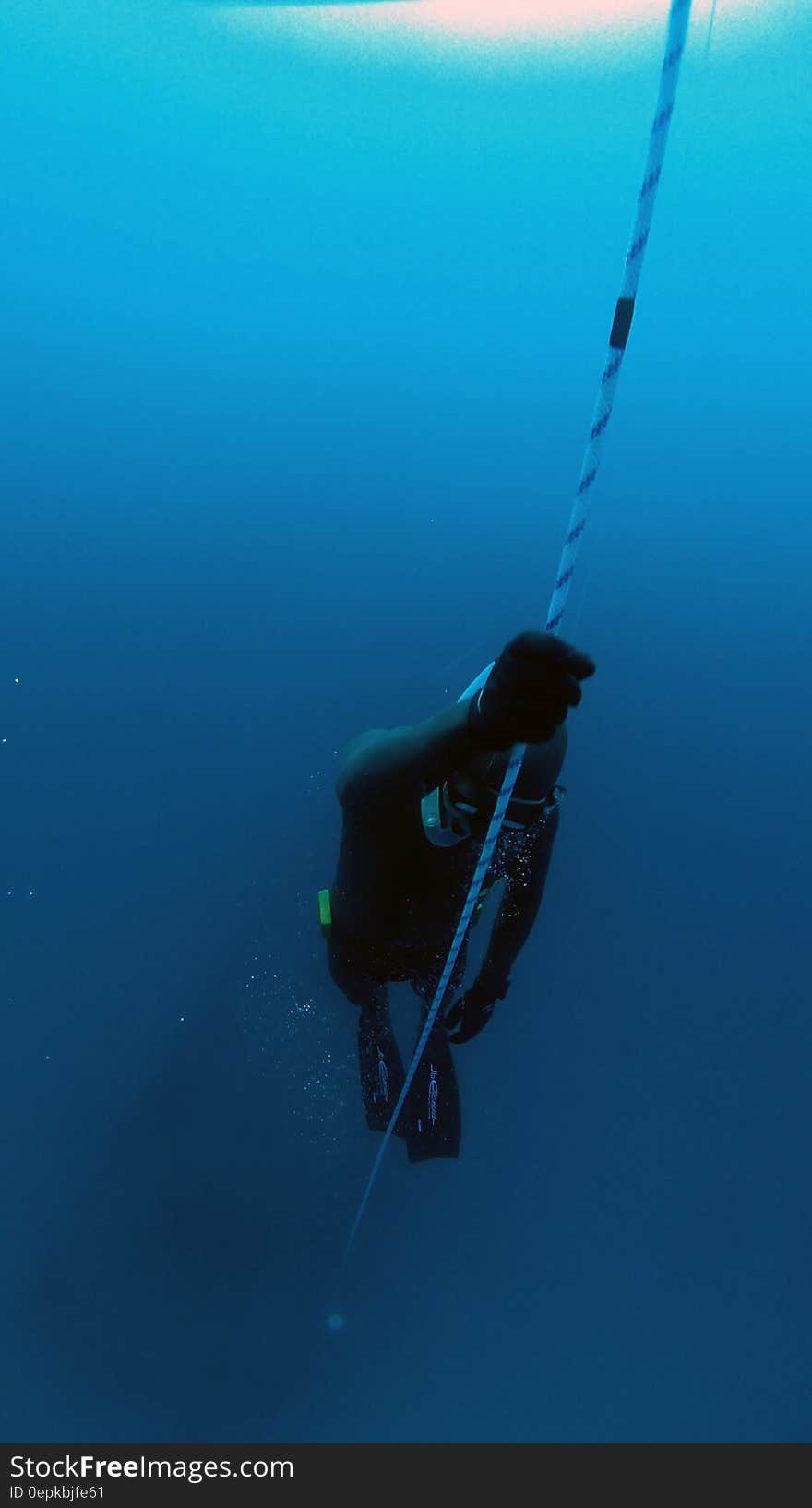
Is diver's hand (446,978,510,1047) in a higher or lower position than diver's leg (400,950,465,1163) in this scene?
higher

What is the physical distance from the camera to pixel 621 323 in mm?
498

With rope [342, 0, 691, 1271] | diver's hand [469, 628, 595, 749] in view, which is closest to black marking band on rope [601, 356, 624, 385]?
rope [342, 0, 691, 1271]

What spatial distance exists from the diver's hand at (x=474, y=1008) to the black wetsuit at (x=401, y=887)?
0.03 meters

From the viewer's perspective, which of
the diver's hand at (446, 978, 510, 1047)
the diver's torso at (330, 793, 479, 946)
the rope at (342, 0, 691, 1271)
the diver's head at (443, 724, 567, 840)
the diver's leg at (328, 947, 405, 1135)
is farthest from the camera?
the diver's leg at (328, 947, 405, 1135)

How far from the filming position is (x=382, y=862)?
100cm

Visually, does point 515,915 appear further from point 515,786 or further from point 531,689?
point 531,689

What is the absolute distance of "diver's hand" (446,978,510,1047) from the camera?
3.76ft

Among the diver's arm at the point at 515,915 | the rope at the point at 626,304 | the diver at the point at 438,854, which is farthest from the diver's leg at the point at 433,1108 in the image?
the rope at the point at 626,304

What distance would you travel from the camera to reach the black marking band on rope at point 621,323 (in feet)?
1.60

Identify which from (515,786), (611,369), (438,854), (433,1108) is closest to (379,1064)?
(433,1108)

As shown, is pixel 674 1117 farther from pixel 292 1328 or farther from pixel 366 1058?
pixel 292 1328

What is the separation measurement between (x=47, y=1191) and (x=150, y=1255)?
0.81 ft

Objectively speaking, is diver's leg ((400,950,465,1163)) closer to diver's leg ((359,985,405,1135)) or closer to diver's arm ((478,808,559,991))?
diver's leg ((359,985,405,1135))

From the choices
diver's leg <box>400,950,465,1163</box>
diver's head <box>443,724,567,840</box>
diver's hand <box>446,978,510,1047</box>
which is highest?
diver's head <box>443,724,567,840</box>
